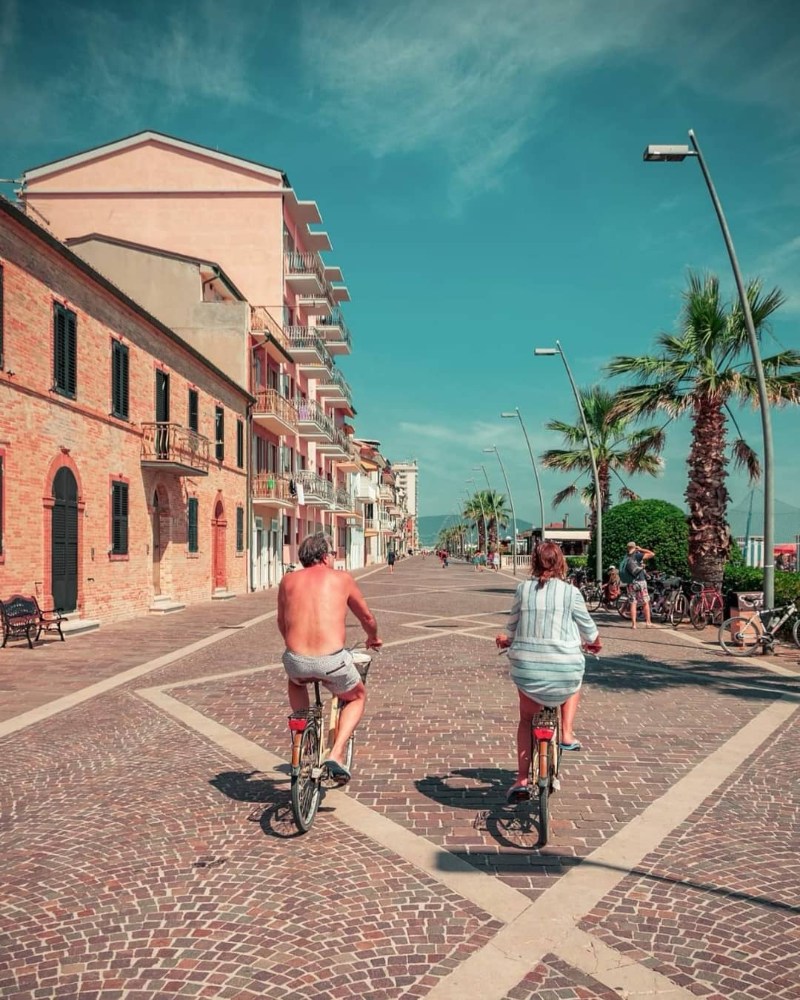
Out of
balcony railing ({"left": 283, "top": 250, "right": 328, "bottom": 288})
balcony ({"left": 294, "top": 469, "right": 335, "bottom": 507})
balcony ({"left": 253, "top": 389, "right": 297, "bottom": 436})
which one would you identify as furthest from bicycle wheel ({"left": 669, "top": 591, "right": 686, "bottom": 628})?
balcony railing ({"left": 283, "top": 250, "right": 328, "bottom": 288})

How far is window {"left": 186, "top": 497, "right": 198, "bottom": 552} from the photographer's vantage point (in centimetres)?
2316

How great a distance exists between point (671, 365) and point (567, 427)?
670 inches

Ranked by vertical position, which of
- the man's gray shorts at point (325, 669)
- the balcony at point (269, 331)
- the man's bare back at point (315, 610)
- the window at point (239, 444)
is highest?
the balcony at point (269, 331)

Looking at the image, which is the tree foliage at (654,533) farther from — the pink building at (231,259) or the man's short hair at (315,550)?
the man's short hair at (315,550)

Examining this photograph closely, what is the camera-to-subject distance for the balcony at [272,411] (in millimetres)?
30828

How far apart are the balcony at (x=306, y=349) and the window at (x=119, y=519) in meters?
20.7

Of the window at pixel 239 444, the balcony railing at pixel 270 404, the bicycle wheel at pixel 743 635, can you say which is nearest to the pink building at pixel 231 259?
the balcony railing at pixel 270 404

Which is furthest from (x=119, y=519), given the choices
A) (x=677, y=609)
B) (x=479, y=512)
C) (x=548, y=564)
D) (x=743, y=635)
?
(x=479, y=512)

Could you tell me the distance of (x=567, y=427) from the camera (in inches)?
1377

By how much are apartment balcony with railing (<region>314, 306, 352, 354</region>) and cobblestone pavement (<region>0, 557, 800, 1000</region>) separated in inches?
1581

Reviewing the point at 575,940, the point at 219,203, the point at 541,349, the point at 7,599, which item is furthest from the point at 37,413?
the point at 219,203

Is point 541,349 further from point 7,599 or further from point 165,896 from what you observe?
point 165,896

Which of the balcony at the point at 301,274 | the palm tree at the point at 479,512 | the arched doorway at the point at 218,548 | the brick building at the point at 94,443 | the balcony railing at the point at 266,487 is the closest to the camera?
the brick building at the point at 94,443

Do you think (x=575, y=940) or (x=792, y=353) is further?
(x=792, y=353)
